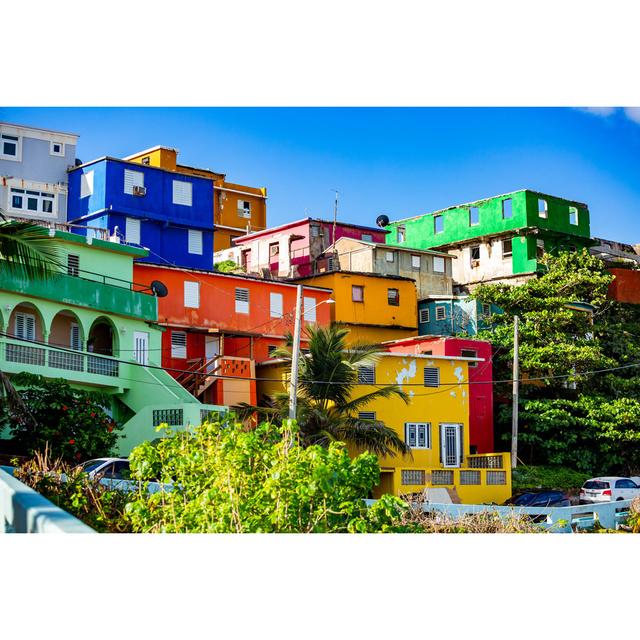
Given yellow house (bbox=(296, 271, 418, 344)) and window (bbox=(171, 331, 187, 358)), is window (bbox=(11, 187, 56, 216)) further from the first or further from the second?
window (bbox=(171, 331, 187, 358))

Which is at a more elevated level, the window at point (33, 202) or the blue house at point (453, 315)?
the window at point (33, 202)

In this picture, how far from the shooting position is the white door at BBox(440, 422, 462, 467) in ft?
136

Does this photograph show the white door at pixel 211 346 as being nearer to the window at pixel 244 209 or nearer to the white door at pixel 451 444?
the white door at pixel 451 444

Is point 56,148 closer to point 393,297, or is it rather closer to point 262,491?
point 393,297

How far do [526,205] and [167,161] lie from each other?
19.9 m

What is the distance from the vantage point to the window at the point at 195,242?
52.2 m

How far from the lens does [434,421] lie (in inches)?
1644

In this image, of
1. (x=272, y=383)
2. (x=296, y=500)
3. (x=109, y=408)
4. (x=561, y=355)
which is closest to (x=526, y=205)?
(x=561, y=355)

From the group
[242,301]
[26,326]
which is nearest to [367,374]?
[242,301]

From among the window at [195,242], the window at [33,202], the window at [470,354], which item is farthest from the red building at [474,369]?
the window at [33,202]

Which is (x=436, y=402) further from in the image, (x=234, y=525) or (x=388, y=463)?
(x=234, y=525)

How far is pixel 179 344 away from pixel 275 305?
18.7 feet

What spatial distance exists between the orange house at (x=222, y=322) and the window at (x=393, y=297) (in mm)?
4538

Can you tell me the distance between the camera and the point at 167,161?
60.5 metres
